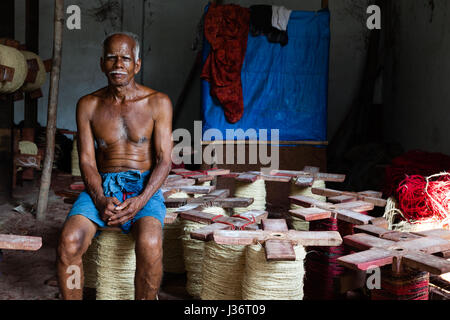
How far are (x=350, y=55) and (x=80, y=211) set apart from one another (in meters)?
6.65

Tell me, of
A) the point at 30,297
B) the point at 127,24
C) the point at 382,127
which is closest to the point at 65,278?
the point at 30,297

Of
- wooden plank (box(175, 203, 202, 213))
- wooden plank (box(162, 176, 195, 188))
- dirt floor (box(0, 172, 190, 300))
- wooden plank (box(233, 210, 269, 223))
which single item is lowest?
dirt floor (box(0, 172, 190, 300))

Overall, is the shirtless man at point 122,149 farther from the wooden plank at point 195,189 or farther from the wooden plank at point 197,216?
the wooden plank at point 195,189

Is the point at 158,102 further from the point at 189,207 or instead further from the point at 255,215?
the point at 255,215

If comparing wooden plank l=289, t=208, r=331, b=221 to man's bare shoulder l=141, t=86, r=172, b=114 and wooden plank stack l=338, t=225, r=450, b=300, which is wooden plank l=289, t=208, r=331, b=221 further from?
man's bare shoulder l=141, t=86, r=172, b=114

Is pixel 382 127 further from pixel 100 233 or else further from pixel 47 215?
pixel 100 233

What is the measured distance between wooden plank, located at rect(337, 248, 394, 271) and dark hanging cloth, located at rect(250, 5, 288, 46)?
13.8 feet

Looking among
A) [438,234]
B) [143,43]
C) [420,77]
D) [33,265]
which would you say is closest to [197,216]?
[438,234]

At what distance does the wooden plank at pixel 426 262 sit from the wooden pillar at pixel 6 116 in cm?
482

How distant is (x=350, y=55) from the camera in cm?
771

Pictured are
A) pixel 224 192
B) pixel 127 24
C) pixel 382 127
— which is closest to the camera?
pixel 224 192

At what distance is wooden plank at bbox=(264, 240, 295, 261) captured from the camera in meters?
2.00

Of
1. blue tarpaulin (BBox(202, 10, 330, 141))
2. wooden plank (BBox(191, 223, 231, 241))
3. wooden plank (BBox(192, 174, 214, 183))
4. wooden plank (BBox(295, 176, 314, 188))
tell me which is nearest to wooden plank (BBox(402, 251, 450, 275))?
wooden plank (BBox(191, 223, 231, 241))

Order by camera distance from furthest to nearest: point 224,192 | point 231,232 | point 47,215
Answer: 1. point 47,215
2. point 224,192
3. point 231,232
